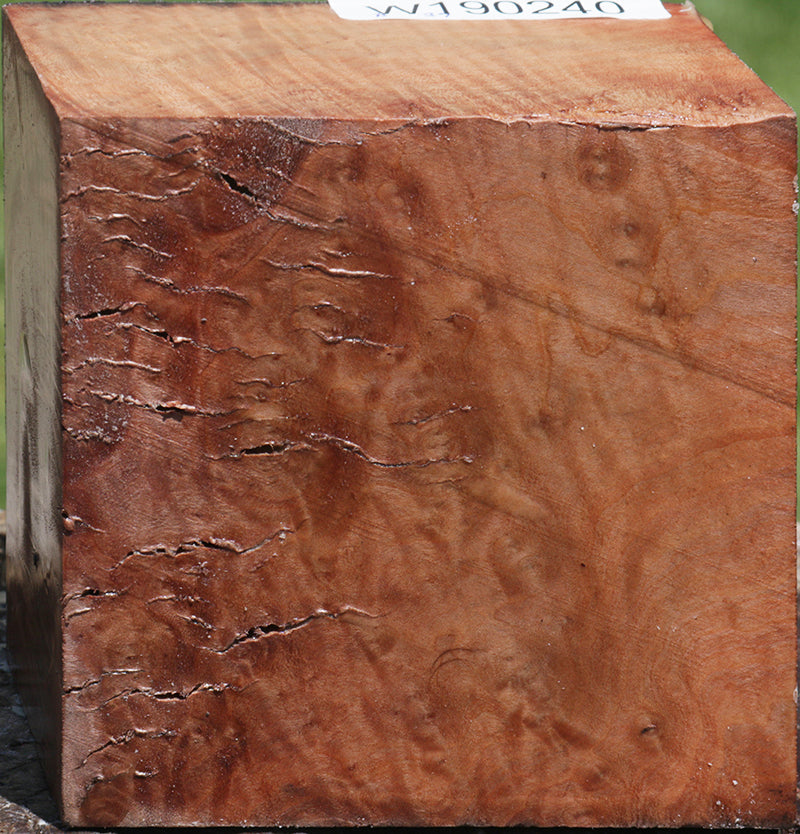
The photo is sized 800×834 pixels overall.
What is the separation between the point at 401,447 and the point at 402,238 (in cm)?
21

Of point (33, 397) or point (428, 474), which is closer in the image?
point (428, 474)

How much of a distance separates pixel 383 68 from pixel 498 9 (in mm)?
261

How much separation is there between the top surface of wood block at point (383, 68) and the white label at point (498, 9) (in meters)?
0.02

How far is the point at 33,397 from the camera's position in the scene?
1.51 meters

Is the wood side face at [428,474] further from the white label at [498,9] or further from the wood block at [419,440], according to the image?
the white label at [498,9]

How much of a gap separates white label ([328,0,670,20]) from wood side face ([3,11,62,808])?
16.3 inches

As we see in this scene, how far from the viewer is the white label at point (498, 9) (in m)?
1.55

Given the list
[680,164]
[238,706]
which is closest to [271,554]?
[238,706]

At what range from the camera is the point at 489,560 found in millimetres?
1337

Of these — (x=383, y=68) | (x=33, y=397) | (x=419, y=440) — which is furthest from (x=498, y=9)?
(x=33, y=397)

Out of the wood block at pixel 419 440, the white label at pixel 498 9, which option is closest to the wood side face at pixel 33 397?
the wood block at pixel 419 440

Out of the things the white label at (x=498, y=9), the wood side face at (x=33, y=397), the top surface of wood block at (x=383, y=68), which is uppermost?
the white label at (x=498, y=9)

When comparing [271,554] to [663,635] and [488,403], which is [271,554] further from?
[663,635]

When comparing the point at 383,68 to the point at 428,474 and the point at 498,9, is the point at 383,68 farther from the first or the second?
the point at 428,474
